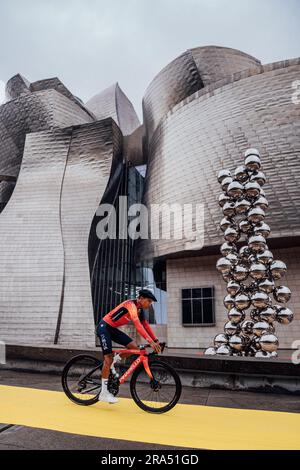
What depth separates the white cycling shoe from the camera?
4.23 m

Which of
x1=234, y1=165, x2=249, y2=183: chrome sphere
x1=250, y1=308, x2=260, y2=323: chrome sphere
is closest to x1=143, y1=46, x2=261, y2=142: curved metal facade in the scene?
x1=234, y1=165, x2=249, y2=183: chrome sphere

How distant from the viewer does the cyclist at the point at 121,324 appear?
13.7 feet

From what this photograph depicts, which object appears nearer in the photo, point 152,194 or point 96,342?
point 96,342

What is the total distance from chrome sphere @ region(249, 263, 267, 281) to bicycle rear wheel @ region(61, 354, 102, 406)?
4.97 metres

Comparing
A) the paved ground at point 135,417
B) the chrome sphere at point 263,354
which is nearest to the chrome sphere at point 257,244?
the chrome sphere at point 263,354

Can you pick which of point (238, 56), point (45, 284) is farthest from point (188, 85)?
point (45, 284)

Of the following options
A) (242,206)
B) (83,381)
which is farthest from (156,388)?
(242,206)

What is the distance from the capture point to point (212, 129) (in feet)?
64.3

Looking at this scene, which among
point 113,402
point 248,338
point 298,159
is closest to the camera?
point 113,402

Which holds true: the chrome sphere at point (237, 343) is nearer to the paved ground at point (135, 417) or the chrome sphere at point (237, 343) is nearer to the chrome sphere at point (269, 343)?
the chrome sphere at point (269, 343)

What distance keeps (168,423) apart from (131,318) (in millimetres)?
1193

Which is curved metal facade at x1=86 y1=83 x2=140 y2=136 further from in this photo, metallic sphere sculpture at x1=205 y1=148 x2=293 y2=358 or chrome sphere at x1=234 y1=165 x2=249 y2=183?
metallic sphere sculpture at x1=205 y1=148 x2=293 y2=358
